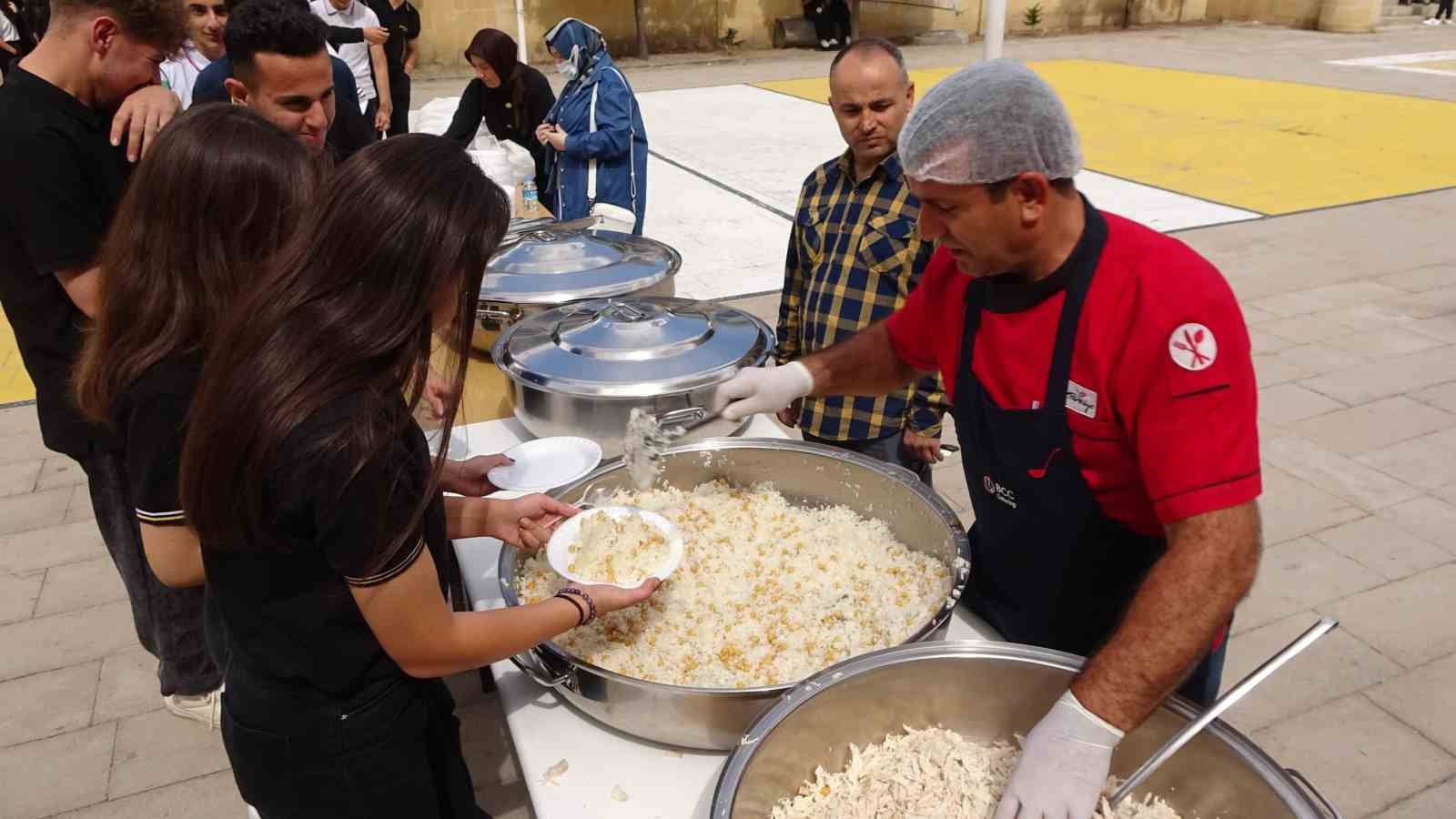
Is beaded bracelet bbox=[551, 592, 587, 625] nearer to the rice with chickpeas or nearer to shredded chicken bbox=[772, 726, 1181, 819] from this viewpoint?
the rice with chickpeas

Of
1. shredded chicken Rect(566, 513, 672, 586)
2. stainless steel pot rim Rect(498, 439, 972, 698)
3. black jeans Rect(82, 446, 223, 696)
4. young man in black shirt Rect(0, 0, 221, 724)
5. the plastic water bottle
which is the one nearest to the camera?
stainless steel pot rim Rect(498, 439, 972, 698)

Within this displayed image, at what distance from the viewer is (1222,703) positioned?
1.09m

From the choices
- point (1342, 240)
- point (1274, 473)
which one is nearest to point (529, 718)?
point (1274, 473)

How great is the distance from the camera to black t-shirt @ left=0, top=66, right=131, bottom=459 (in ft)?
6.68

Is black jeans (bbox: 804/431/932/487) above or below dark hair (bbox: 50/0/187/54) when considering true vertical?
below

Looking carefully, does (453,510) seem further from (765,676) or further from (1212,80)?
(1212,80)

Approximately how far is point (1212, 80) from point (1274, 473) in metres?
12.4

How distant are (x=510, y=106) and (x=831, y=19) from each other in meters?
15.7

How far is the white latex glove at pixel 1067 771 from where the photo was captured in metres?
1.17

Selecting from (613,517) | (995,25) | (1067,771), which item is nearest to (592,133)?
(995,25)

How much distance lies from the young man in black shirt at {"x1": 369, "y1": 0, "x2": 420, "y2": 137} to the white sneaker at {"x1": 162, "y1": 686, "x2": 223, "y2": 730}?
19.0 feet

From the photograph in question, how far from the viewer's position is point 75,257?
209 cm

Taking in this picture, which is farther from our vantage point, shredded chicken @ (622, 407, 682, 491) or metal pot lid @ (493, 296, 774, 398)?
metal pot lid @ (493, 296, 774, 398)

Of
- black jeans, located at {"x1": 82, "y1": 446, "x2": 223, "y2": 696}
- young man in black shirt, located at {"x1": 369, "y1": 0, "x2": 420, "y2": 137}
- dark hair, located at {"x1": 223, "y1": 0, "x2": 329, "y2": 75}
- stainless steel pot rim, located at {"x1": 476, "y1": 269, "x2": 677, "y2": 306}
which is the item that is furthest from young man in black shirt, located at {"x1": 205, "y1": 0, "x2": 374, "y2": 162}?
young man in black shirt, located at {"x1": 369, "y1": 0, "x2": 420, "y2": 137}
